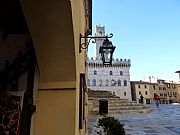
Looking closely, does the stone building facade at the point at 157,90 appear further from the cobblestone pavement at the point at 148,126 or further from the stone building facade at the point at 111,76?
the cobblestone pavement at the point at 148,126

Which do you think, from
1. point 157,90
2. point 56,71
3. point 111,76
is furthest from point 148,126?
point 157,90

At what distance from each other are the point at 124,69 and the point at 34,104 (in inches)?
1930

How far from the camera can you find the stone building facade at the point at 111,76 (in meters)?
48.6

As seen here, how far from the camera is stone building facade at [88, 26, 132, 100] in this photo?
48.6 m

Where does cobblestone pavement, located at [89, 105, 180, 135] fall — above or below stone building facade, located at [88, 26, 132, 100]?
below

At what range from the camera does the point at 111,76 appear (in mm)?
50344

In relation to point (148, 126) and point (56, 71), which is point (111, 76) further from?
point (56, 71)

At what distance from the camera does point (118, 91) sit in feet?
165

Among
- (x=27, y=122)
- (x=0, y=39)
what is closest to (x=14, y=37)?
(x=0, y=39)

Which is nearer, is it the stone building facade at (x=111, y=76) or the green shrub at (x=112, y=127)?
the green shrub at (x=112, y=127)

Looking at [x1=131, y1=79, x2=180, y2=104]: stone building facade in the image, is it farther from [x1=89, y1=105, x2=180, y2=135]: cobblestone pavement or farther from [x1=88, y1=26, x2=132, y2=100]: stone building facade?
[x1=89, y1=105, x2=180, y2=135]: cobblestone pavement

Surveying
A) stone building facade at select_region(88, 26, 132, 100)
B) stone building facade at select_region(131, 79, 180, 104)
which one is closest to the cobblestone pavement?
stone building facade at select_region(88, 26, 132, 100)

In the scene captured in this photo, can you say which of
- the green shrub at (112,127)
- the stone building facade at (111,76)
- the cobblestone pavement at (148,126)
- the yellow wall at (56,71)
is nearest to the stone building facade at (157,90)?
the stone building facade at (111,76)

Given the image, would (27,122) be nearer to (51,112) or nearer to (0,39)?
(51,112)
